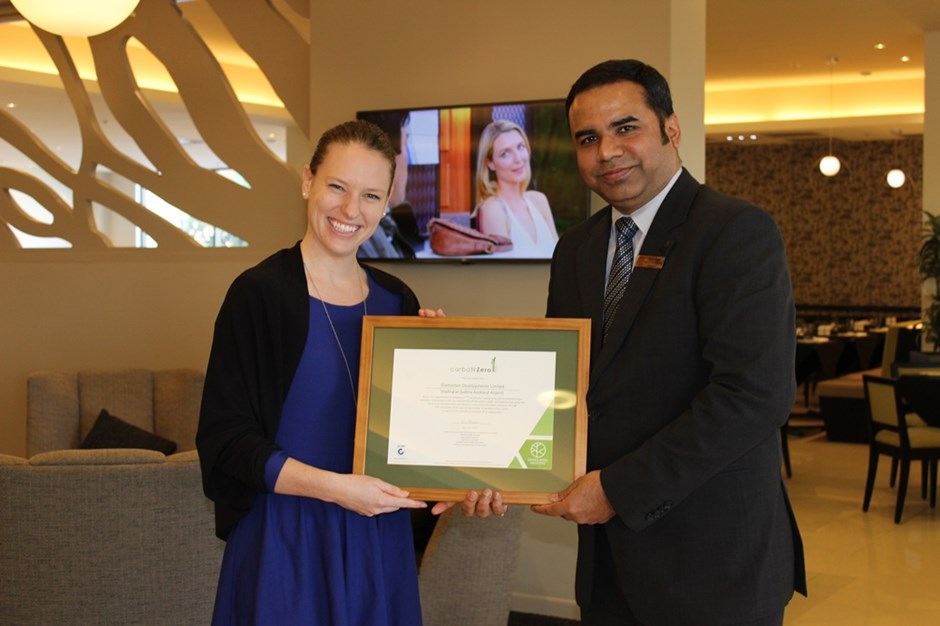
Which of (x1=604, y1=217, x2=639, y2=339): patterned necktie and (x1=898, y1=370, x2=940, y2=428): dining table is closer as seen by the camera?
(x1=604, y1=217, x2=639, y2=339): patterned necktie

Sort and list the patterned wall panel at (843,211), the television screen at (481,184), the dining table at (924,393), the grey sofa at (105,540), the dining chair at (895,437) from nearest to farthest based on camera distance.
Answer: the grey sofa at (105,540) < the television screen at (481,184) < the dining chair at (895,437) < the dining table at (924,393) < the patterned wall panel at (843,211)

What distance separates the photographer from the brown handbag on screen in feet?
15.5

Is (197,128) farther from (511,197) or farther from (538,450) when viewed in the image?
(538,450)

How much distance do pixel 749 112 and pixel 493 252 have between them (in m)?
10.8

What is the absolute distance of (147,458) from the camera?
3049mm

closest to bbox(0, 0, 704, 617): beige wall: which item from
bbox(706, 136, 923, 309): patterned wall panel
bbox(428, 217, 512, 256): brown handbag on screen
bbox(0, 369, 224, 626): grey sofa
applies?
bbox(428, 217, 512, 256): brown handbag on screen

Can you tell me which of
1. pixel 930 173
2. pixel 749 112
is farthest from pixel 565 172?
pixel 749 112

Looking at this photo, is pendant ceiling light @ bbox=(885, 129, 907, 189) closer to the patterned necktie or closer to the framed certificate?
the patterned necktie

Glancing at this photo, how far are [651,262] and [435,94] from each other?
3057 millimetres

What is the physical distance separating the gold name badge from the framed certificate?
163mm

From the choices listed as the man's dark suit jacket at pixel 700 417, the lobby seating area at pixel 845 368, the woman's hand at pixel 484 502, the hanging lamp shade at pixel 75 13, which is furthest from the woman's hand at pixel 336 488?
the lobby seating area at pixel 845 368

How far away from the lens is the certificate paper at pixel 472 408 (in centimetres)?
213

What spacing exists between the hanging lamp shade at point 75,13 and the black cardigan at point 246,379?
304 cm

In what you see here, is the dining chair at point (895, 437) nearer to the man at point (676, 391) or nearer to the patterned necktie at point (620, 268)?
the man at point (676, 391)
